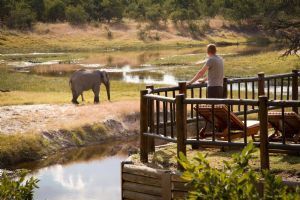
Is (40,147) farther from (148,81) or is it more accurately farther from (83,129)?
(148,81)

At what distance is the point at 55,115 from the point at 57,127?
1.68 metres

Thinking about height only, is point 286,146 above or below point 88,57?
above

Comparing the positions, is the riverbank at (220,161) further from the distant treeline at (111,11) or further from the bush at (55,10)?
the bush at (55,10)

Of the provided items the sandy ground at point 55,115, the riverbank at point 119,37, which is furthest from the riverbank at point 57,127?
the riverbank at point 119,37

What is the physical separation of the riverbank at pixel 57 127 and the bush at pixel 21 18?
55.4 metres

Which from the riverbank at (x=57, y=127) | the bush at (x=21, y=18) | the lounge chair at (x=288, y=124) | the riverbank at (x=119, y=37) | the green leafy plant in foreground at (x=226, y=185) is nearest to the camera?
the green leafy plant in foreground at (x=226, y=185)

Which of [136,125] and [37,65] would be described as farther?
[37,65]

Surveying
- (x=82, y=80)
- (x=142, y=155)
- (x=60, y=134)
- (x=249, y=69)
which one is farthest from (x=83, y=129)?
(x=249, y=69)

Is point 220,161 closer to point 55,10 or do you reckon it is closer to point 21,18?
point 21,18

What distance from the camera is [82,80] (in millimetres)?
26891

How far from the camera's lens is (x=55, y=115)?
2300 cm

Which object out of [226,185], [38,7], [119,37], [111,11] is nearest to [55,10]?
[38,7]

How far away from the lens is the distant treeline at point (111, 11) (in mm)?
80750

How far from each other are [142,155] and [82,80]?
1703 cm
